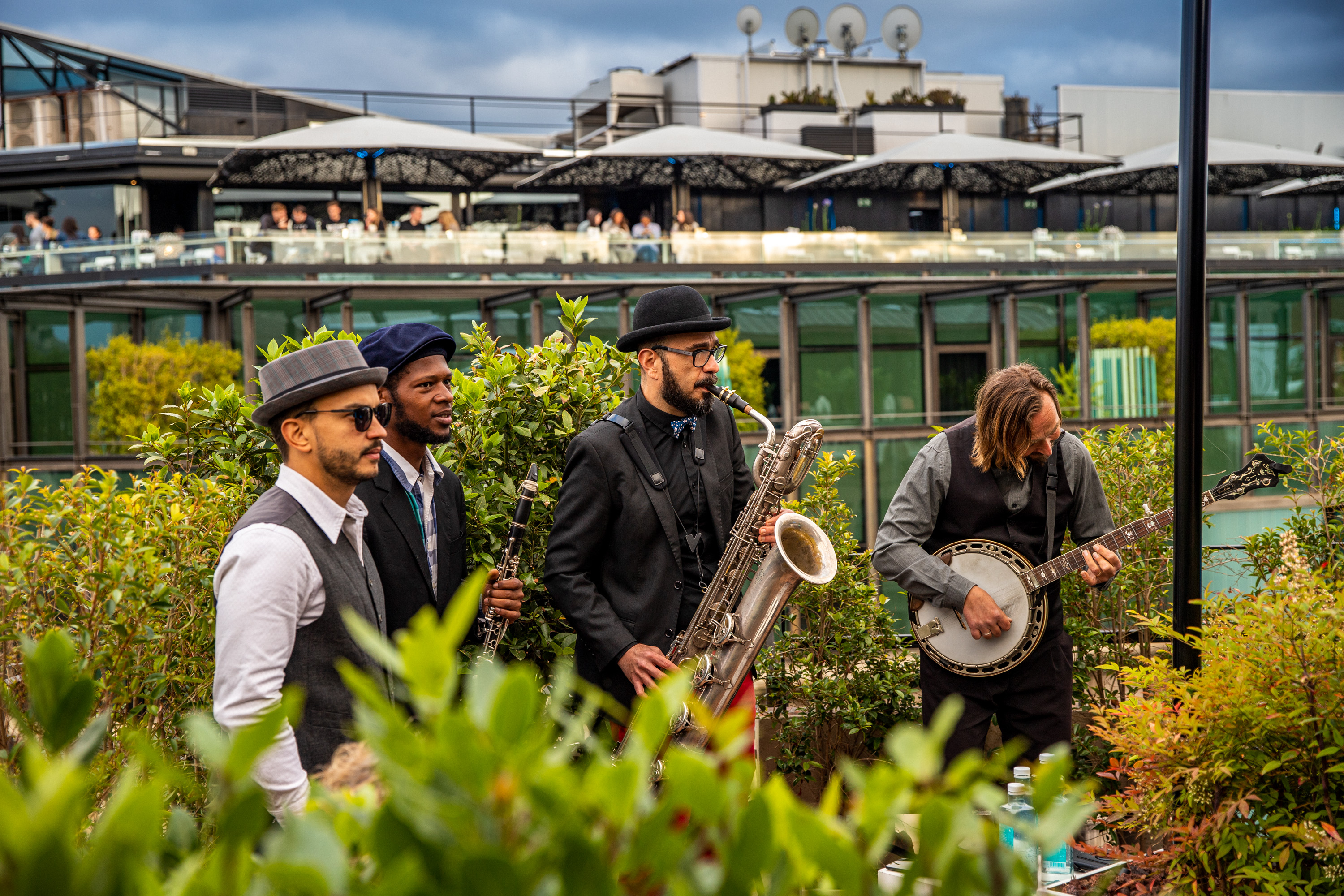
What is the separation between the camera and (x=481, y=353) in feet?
14.2

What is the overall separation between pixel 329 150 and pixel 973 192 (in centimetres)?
1668

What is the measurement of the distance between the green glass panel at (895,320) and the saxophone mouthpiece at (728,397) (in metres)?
15.3

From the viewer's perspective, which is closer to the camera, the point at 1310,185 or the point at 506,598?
the point at 506,598

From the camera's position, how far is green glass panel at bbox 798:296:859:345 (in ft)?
61.3

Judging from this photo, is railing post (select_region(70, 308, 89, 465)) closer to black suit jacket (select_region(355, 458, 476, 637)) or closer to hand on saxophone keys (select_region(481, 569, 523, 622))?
hand on saxophone keys (select_region(481, 569, 523, 622))

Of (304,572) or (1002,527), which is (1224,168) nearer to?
(1002,527)

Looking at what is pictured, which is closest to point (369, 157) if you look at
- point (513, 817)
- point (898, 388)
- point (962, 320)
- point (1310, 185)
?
point (898, 388)

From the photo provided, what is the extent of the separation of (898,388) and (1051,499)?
14.6m

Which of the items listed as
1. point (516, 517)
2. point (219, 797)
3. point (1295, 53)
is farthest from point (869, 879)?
point (1295, 53)

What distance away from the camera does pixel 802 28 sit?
34.3 metres

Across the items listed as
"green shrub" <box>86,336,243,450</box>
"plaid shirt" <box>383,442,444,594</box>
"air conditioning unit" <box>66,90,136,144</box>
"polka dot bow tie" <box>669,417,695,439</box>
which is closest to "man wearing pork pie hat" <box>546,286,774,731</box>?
"polka dot bow tie" <box>669,417,695,439</box>

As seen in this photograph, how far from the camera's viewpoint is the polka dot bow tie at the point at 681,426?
394 cm

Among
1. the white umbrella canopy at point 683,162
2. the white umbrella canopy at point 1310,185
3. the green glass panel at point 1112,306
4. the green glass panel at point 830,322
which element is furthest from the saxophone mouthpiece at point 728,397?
the white umbrella canopy at point 1310,185

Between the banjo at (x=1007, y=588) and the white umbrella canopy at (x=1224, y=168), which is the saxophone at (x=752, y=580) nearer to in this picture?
the banjo at (x=1007, y=588)
